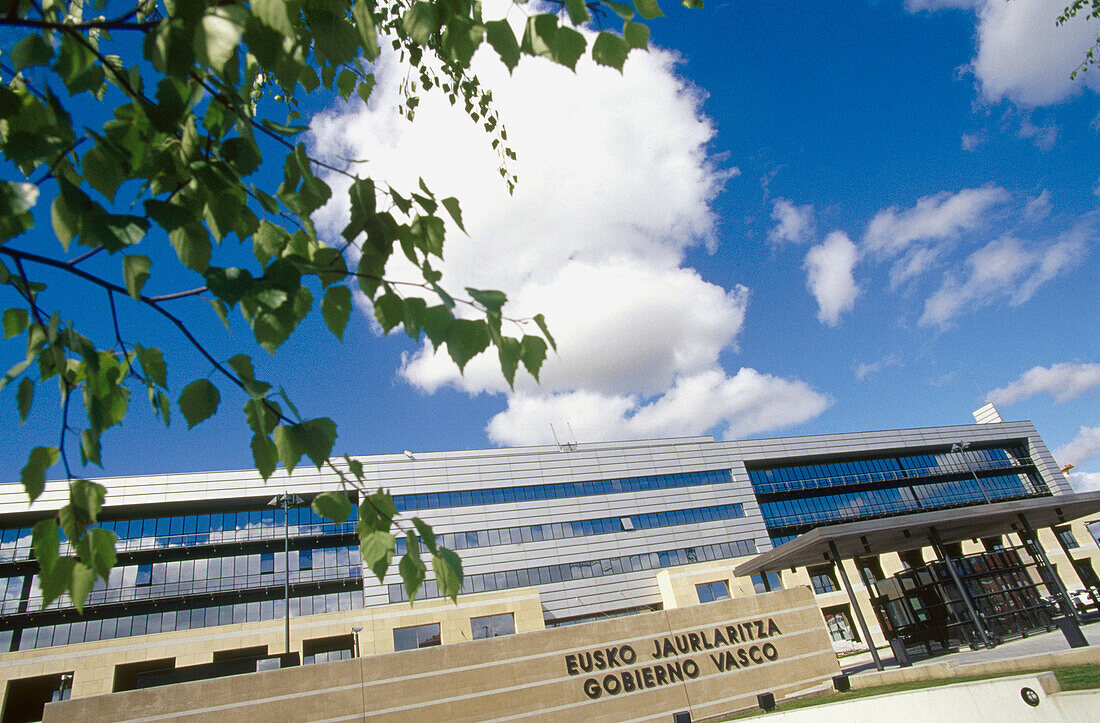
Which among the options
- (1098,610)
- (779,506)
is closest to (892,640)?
(1098,610)

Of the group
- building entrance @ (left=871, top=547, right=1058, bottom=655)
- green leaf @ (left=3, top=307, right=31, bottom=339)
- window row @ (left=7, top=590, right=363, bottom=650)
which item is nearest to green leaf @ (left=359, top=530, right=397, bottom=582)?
green leaf @ (left=3, top=307, right=31, bottom=339)

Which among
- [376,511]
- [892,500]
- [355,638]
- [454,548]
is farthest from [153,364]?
[892,500]

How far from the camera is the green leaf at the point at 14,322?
1.87m

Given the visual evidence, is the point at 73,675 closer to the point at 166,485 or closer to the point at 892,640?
the point at 166,485

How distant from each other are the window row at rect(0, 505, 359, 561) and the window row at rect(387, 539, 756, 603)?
7.98 meters

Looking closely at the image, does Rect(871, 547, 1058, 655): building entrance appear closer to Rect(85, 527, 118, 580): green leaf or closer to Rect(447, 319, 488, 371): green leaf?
Rect(447, 319, 488, 371): green leaf

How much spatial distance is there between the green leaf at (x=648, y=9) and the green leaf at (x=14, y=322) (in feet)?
7.52

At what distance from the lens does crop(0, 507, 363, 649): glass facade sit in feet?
105

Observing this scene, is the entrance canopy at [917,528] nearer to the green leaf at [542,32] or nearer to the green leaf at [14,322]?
the green leaf at [542,32]

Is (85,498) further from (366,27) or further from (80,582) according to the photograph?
(366,27)

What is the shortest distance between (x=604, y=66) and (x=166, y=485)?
42384mm

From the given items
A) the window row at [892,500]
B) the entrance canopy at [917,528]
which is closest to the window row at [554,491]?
the window row at [892,500]

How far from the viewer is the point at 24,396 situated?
1.81m

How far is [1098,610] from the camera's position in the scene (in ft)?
93.9
